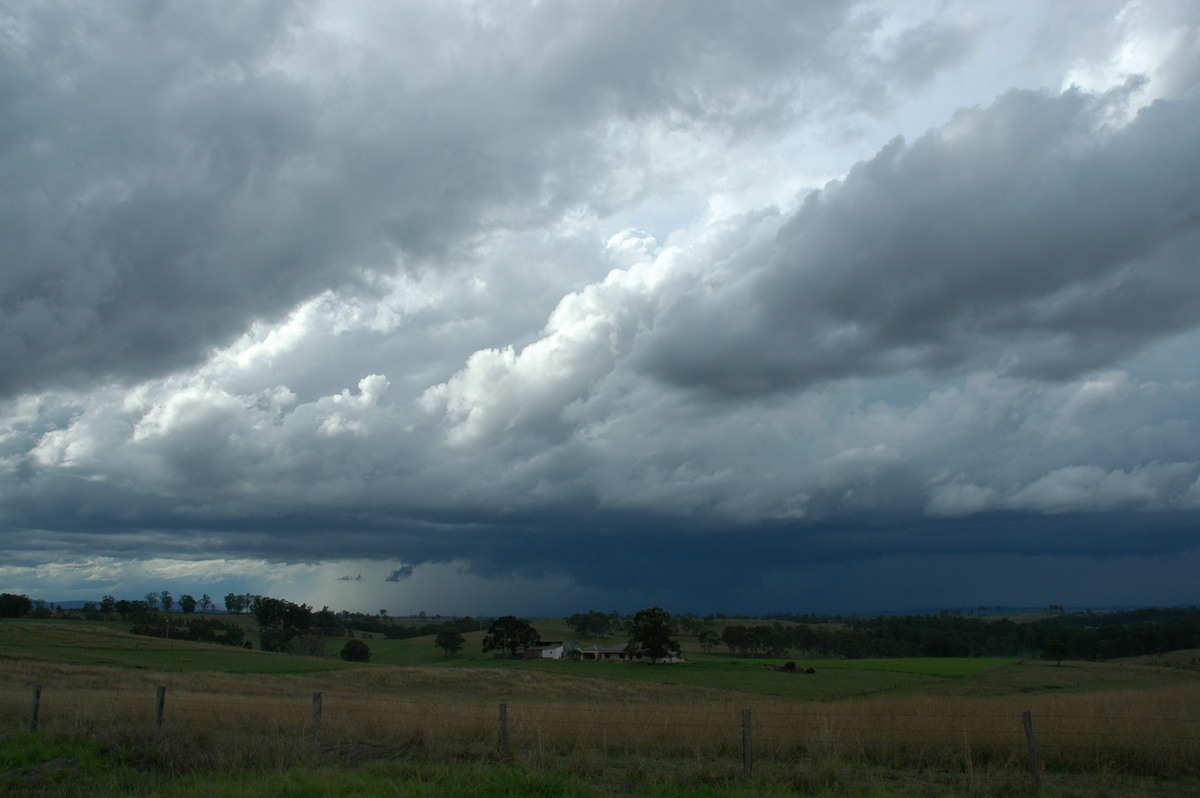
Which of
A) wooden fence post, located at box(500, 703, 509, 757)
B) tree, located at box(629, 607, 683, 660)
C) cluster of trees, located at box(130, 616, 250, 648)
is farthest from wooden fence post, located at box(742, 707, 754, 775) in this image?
cluster of trees, located at box(130, 616, 250, 648)

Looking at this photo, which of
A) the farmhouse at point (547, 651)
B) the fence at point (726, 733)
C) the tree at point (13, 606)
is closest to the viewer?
the fence at point (726, 733)

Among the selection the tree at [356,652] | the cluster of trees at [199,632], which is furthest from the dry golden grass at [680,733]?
the cluster of trees at [199,632]

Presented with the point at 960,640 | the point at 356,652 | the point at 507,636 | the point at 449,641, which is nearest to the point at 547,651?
the point at 507,636

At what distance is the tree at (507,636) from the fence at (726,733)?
107 m

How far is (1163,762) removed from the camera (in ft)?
47.9

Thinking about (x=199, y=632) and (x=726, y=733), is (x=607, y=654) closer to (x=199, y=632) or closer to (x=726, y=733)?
(x=199, y=632)

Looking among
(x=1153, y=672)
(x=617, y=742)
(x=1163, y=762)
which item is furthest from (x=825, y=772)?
(x=1153, y=672)

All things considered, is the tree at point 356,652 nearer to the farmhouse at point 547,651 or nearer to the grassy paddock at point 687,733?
the farmhouse at point 547,651

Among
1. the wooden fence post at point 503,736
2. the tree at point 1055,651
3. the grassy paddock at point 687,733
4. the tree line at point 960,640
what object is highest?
the wooden fence post at point 503,736

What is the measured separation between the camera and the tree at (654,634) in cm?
10025

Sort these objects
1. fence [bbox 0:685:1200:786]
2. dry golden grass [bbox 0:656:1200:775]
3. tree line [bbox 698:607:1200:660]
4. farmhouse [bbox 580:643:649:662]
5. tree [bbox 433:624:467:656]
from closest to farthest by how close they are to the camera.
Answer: dry golden grass [bbox 0:656:1200:775] → fence [bbox 0:685:1200:786] → farmhouse [bbox 580:643:649:662] → tree line [bbox 698:607:1200:660] → tree [bbox 433:624:467:656]

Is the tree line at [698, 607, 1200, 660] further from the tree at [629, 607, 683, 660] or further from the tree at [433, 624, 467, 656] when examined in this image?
the tree at [433, 624, 467, 656]

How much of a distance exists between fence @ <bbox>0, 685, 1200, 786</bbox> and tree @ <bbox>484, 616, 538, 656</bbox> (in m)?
107

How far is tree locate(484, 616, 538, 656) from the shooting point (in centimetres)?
12212
